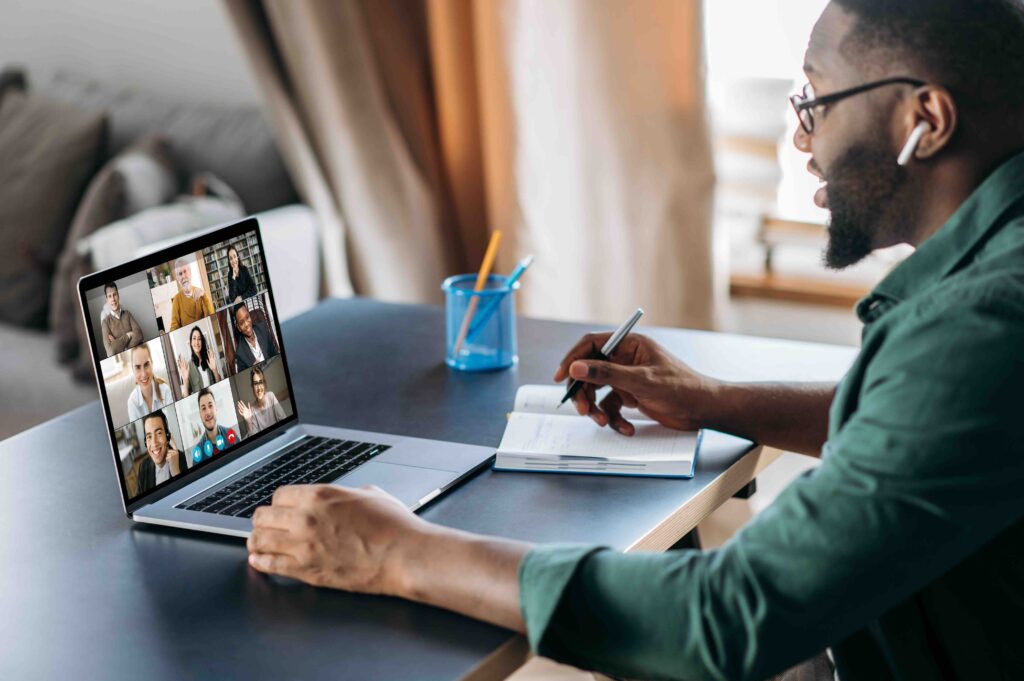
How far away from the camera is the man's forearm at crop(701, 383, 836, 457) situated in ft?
4.54

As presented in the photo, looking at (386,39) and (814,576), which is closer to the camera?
(814,576)

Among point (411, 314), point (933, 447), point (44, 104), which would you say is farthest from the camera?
point (44, 104)

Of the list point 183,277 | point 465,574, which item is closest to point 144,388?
point 183,277

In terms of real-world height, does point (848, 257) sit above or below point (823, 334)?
above

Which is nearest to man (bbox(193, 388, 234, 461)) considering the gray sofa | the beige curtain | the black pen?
the black pen

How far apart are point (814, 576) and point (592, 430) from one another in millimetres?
527

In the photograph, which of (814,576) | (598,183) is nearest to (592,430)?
(814,576)

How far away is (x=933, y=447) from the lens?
0.89 m

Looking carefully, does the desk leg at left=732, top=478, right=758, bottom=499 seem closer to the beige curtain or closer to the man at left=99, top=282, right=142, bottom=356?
the man at left=99, top=282, right=142, bottom=356

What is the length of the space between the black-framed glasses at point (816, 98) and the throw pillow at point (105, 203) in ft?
6.13

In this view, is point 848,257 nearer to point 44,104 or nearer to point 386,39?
point 386,39

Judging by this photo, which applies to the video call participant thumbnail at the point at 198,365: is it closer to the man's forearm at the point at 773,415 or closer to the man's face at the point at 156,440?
the man's face at the point at 156,440

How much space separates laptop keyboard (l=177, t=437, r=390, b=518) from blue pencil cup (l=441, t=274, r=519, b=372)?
0.96 feet

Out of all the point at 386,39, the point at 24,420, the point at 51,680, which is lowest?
the point at 24,420
